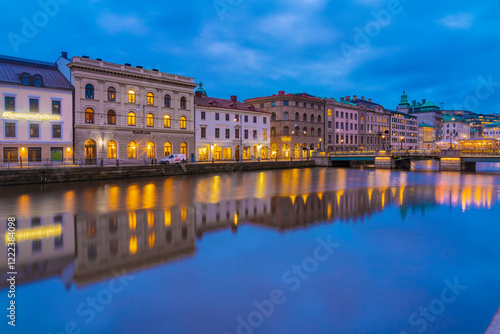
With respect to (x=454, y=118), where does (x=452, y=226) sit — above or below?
below

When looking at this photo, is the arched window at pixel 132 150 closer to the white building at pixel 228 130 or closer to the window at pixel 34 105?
the white building at pixel 228 130

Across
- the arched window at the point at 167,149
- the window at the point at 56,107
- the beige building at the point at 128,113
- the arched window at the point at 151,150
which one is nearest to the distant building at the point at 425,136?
the beige building at the point at 128,113

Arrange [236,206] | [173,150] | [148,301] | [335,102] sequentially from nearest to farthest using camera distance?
1. [148,301]
2. [236,206]
3. [173,150]
4. [335,102]

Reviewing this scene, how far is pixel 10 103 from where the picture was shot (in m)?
40.5

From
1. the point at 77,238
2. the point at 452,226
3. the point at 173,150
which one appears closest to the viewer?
the point at 77,238

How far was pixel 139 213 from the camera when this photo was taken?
20078 mm

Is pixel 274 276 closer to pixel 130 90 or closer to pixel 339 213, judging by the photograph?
pixel 339 213

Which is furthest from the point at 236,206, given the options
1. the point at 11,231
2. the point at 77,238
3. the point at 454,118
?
the point at 454,118

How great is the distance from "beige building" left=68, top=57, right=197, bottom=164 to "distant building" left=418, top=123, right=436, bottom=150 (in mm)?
126366

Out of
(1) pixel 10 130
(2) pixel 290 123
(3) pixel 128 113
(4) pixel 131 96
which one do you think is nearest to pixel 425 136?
(2) pixel 290 123

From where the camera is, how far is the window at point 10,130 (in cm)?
4016

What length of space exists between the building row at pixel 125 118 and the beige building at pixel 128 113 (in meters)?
0.13

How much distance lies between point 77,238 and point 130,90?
4076 centimetres

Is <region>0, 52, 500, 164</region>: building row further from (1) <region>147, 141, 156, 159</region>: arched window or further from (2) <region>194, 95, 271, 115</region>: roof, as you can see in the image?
(2) <region>194, 95, 271, 115</region>: roof
